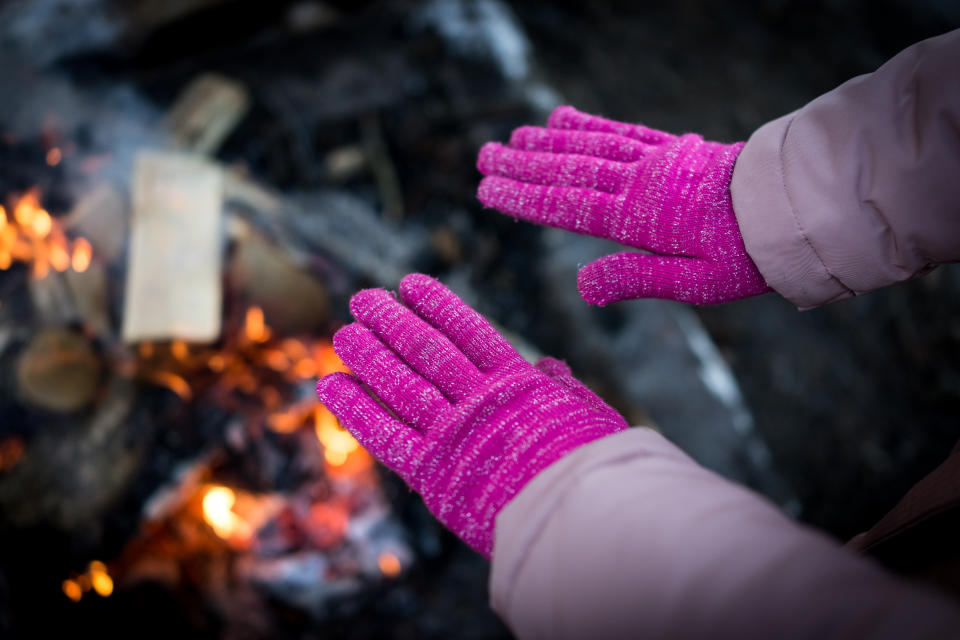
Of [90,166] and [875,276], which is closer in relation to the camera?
[875,276]

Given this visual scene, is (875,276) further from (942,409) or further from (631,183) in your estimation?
(942,409)

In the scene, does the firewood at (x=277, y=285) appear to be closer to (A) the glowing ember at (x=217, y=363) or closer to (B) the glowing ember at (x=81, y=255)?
(A) the glowing ember at (x=217, y=363)

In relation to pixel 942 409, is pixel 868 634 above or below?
above

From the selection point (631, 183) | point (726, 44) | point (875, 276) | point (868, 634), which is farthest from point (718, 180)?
point (726, 44)

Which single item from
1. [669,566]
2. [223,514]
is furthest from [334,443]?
[669,566]

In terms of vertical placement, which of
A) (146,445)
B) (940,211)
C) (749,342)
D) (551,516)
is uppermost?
(940,211)

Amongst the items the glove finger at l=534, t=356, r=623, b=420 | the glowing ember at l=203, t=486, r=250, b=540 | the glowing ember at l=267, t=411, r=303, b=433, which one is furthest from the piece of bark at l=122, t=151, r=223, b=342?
the glove finger at l=534, t=356, r=623, b=420
